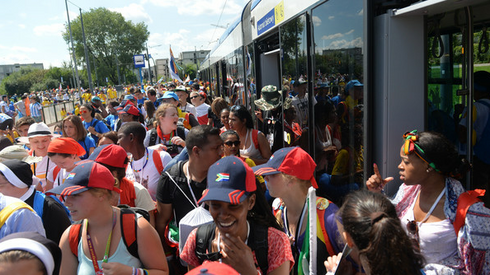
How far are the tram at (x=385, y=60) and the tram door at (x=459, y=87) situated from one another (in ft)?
0.04

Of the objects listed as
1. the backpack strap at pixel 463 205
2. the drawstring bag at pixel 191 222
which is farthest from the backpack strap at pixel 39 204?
the backpack strap at pixel 463 205

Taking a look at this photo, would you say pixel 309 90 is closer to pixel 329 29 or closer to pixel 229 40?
pixel 329 29

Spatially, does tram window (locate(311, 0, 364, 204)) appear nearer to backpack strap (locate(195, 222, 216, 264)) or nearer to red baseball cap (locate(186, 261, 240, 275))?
backpack strap (locate(195, 222, 216, 264))

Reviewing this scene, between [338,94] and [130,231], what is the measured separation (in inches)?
79.0

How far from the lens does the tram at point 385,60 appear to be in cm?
248

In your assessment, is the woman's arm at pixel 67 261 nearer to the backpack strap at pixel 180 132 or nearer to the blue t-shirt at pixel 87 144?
the backpack strap at pixel 180 132

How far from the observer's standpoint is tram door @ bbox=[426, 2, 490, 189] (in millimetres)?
3441

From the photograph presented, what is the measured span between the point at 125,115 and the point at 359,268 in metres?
5.59

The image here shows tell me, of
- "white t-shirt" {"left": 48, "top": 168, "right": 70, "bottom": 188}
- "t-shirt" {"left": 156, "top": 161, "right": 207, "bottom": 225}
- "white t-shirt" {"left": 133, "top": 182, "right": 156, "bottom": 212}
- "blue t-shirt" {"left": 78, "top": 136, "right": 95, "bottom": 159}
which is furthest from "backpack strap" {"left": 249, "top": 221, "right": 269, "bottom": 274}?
"blue t-shirt" {"left": 78, "top": 136, "right": 95, "bottom": 159}

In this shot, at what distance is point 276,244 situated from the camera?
6.41 feet

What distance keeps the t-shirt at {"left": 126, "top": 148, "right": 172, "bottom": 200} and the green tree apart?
258 feet

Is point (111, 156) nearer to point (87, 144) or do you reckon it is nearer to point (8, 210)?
point (8, 210)

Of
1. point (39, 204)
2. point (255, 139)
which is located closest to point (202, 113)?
point (255, 139)

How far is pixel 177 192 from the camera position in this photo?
2.91 m
